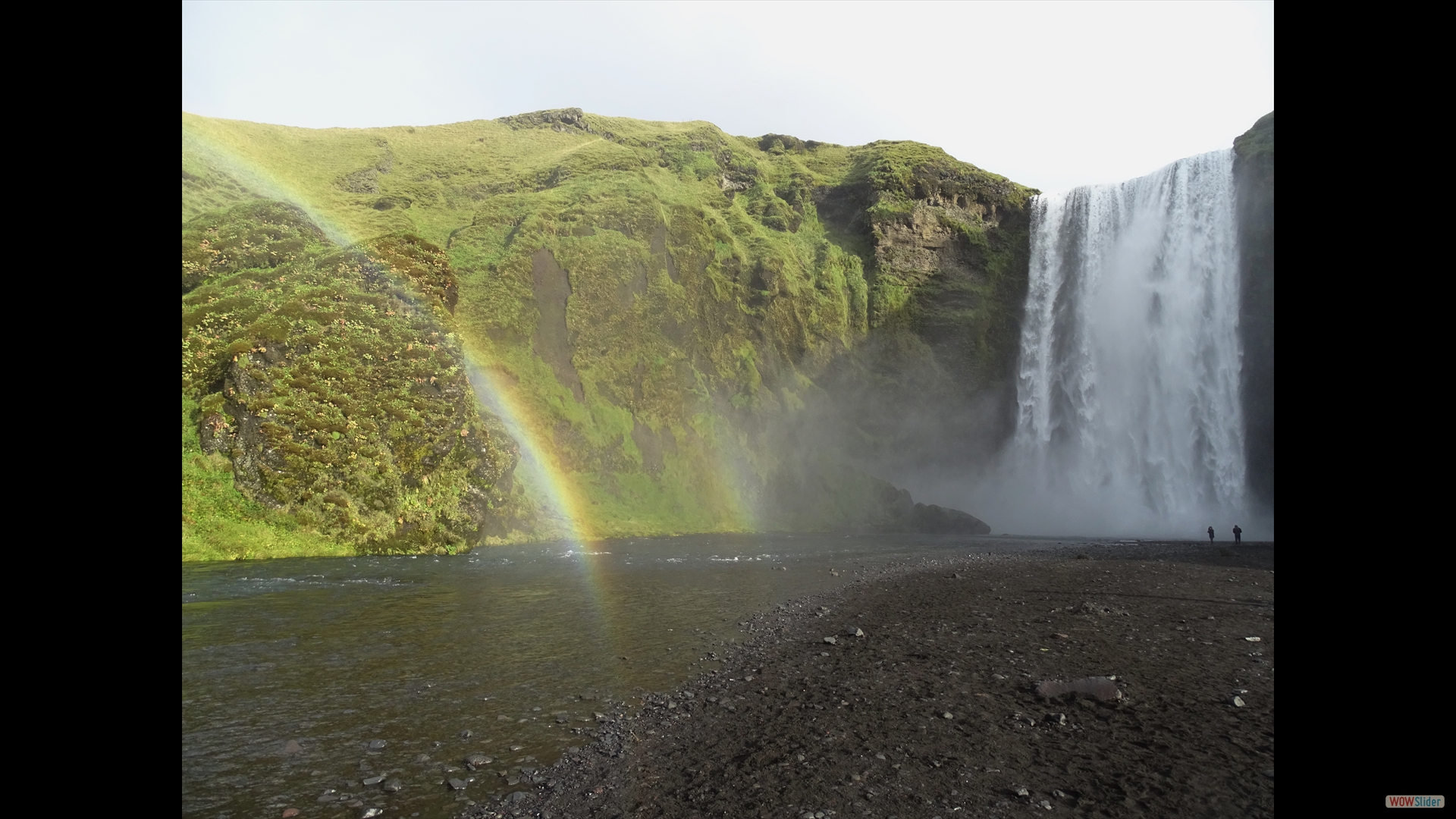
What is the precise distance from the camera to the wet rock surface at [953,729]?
6816 millimetres

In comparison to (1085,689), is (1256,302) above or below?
above

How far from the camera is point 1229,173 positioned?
2101 inches

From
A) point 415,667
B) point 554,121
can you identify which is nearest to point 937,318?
point 415,667

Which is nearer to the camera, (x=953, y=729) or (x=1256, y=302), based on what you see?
(x=953, y=729)

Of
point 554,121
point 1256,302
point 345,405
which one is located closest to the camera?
point 345,405

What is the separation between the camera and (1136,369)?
5634 centimetres

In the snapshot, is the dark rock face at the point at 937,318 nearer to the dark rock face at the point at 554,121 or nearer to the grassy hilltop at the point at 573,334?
the grassy hilltop at the point at 573,334

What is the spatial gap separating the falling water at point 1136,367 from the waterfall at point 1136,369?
3.8 inches

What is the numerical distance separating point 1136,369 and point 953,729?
58169mm

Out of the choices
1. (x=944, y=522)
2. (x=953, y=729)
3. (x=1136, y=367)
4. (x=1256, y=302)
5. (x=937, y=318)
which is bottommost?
(x=944, y=522)

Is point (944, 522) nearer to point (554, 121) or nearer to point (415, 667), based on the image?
point (415, 667)
